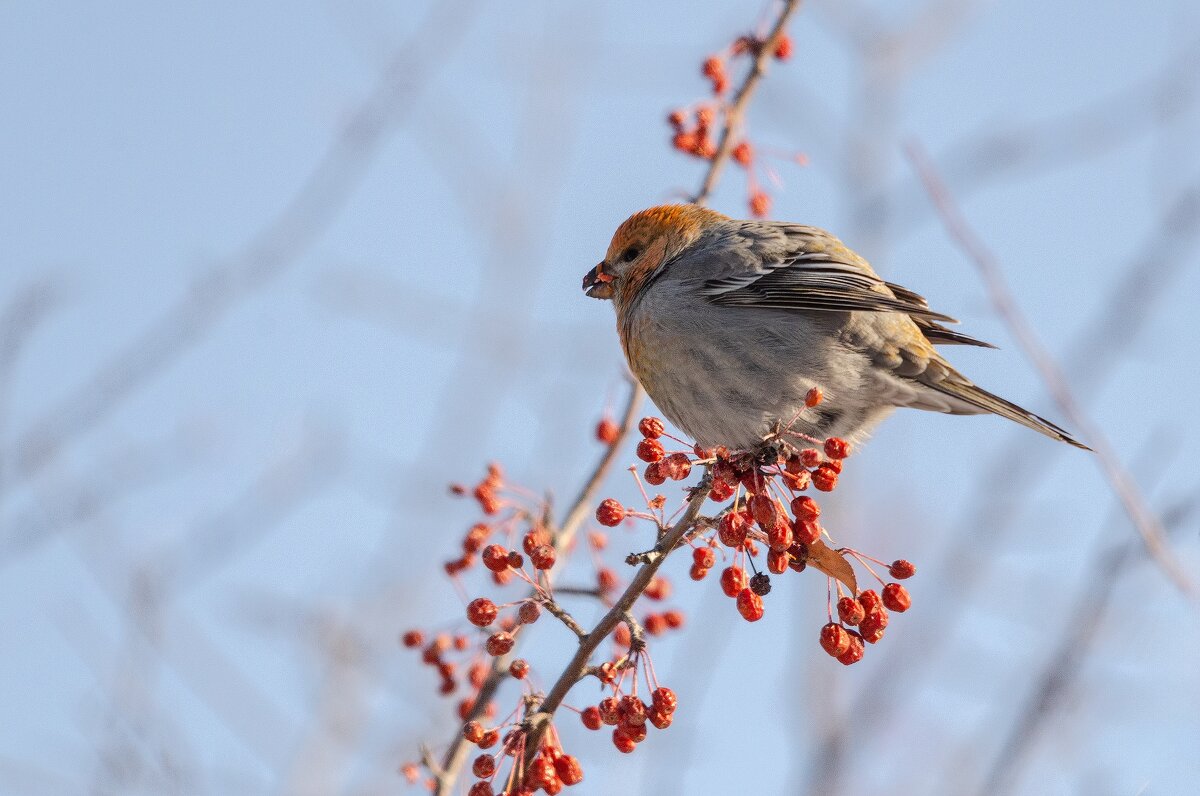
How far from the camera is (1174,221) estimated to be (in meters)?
3.61

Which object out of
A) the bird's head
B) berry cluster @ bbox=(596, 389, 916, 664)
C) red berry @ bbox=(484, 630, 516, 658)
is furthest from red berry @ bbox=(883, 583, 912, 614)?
the bird's head

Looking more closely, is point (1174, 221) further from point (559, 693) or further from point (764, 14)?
point (559, 693)

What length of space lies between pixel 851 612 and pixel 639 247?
239 cm

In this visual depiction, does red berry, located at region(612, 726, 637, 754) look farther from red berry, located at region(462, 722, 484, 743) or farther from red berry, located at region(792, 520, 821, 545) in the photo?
red berry, located at region(792, 520, 821, 545)

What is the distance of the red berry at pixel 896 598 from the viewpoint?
9.53ft

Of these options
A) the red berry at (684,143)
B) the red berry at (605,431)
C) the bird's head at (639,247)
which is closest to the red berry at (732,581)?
the red berry at (605,431)

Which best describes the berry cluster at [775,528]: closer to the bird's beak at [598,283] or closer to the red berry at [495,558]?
the red berry at [495,558]

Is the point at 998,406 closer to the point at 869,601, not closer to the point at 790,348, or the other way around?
the point at 790,348

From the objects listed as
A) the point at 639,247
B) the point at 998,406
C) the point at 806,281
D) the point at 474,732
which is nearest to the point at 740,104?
the point at 806,281

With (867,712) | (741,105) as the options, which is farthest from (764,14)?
(867,712)

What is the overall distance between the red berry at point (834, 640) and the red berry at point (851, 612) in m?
0.09

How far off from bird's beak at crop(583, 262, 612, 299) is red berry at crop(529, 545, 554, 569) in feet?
7.39

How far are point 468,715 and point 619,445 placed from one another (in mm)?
932

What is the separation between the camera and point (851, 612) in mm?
2795
